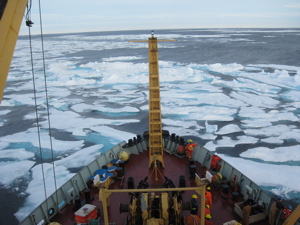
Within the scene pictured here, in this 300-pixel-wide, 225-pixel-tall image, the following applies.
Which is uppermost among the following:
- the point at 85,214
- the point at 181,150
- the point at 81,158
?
the point at 181,150

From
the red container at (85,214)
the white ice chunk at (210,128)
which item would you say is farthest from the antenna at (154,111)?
the white ice chunk at (210,128)

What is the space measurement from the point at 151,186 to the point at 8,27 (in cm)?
554

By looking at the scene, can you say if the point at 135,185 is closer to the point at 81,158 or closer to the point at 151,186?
the point at 151,186

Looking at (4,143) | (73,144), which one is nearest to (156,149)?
(73,144)

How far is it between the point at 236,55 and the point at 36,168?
131 ft

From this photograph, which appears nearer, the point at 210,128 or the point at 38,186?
the point at 38,186

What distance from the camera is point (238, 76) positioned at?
2684 centimetres

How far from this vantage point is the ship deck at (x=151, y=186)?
582 cm

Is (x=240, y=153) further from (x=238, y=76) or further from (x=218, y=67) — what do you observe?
(x=218, y=67)

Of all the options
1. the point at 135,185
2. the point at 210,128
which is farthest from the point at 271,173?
the point at 135,185

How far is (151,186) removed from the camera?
273 inches

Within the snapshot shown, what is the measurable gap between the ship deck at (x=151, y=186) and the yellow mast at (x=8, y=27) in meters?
4.36

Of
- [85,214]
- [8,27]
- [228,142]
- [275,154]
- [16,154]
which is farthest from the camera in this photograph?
[228,142]

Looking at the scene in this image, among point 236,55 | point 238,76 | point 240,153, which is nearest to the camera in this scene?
point 240,153
